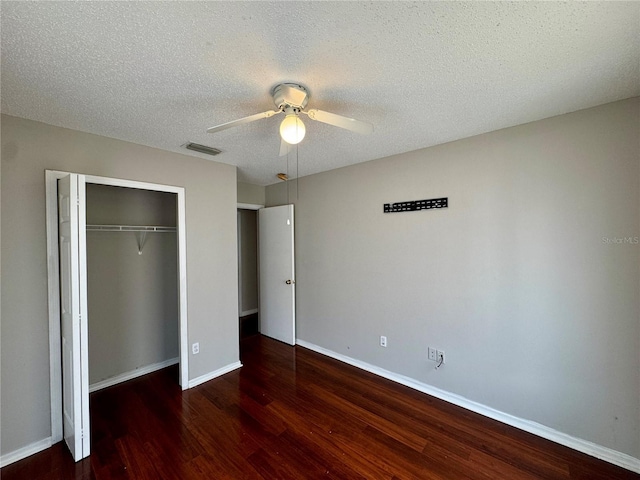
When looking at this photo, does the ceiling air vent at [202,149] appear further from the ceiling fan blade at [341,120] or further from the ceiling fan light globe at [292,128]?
the ceiling fan blade at [341,120]

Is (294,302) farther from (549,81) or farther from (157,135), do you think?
(549,81)

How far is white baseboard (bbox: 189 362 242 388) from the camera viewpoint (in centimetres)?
274

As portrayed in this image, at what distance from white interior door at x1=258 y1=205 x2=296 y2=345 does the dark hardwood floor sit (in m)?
1.12

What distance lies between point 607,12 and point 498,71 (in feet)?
1.36

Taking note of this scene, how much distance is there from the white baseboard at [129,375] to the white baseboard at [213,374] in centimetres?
67

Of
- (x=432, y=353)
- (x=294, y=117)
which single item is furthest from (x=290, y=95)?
(x=432, y=353)

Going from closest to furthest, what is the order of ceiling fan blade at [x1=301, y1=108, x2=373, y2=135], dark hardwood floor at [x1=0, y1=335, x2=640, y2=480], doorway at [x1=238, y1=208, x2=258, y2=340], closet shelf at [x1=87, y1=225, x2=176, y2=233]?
ceiling fan blade at [x1=301, y1=108, x2=373, y2=135]
dark hardwood floor at [x1=0, y1=335, x2=640, y2=480]
closet shelf at [x1=87, y1=225, x2=176, y2=233]
doorway at [x1=238, y1=208, x2=258, y2=340]

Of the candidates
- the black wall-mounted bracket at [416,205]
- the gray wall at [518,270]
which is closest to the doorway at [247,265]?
the gray wall at [518,270]

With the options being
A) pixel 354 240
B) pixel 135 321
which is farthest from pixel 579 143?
pixel 135 321

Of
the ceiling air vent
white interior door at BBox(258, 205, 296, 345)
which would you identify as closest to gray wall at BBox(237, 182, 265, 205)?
white interior door at BBox(258, 205, 296, 345)

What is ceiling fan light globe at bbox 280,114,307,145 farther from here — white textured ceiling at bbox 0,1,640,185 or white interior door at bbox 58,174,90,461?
white interior door at bbox 58,174,90,461

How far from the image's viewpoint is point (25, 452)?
6.09ft

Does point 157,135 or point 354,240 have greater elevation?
point 157,135

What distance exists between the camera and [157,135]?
2236mm
